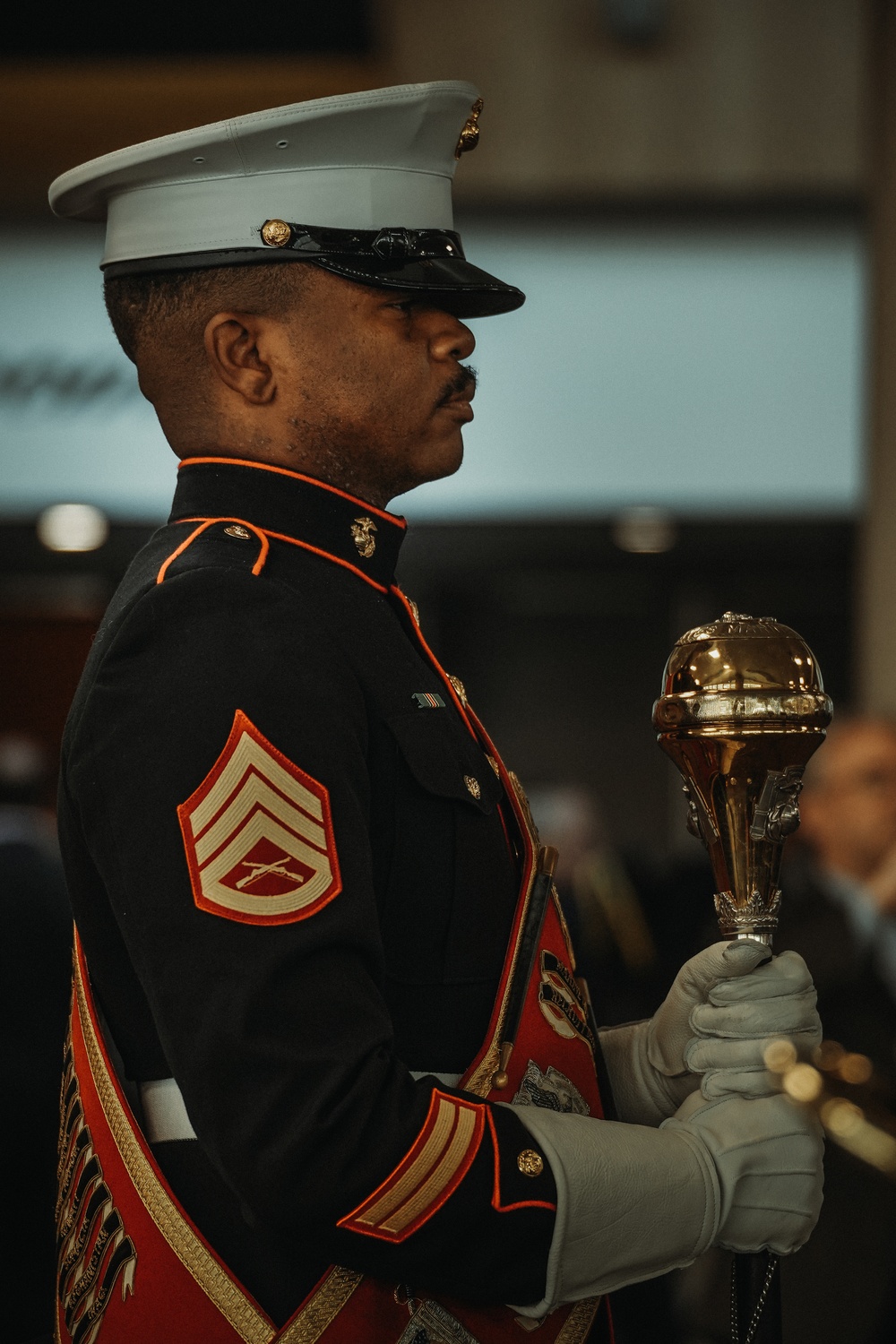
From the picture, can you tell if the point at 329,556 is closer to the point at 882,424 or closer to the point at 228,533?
the point at 228,533

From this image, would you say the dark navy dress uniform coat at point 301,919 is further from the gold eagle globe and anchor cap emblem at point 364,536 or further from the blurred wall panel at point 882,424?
the blurred wall panel at point 882,424

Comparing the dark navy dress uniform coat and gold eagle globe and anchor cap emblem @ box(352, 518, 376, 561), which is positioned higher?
gold eagle globe and anchor cap emblem @ box(352, 518, 376, 561)

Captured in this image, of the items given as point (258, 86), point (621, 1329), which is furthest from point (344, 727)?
point (258, 86)

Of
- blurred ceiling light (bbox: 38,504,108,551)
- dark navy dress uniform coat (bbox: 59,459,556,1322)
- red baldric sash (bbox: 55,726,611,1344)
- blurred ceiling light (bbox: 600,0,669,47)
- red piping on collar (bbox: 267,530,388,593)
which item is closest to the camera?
Result: dark navy dress uniform coat (bbox: 59,459,556,1322)

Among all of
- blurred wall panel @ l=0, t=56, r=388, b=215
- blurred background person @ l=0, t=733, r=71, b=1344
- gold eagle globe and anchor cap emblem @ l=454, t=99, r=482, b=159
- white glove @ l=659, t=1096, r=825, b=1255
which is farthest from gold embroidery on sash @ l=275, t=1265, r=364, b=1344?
blurred wall panel @ l=0, t=56, r=388, b=215

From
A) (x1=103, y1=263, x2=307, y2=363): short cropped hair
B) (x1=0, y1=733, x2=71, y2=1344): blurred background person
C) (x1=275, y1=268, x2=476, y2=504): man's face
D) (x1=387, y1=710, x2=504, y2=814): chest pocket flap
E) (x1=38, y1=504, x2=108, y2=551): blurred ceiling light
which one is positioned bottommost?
(x1=0, y1=733, x2=71, y2=1344): blurred background person

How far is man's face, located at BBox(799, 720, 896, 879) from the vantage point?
3352mm

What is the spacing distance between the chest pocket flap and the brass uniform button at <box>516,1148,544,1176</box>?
0.24 meters

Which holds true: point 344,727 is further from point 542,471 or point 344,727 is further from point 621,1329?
point 542,471

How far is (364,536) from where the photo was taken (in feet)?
3.84

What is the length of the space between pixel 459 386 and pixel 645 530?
3.56 metres

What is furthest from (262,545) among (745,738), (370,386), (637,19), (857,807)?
(637,19)

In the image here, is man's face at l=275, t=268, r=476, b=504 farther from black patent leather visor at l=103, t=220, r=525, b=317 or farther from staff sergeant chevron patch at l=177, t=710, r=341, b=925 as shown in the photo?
staff sergeant chevron patch at l=177, t=710, r=341, b=925

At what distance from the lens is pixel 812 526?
15.0 feet
